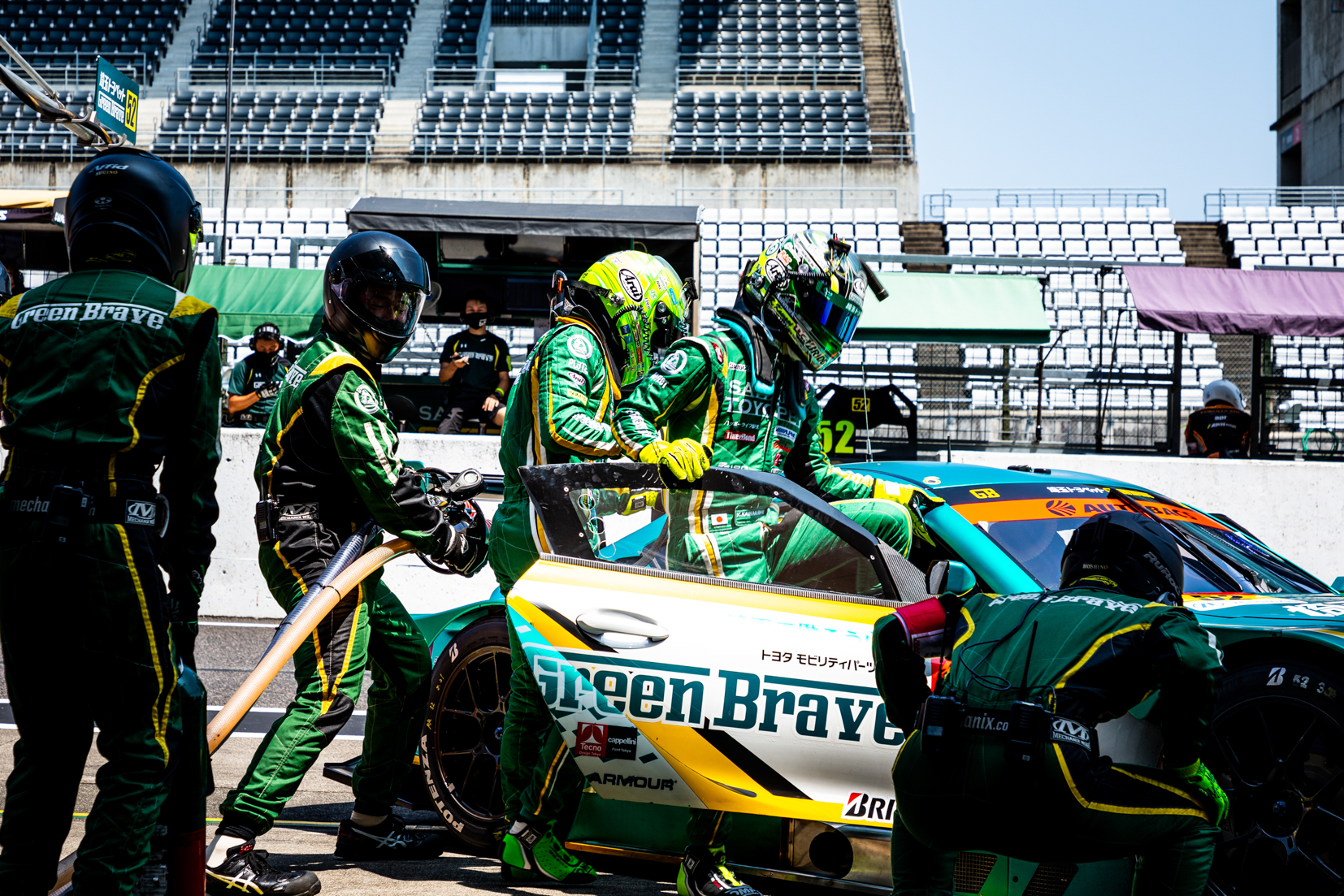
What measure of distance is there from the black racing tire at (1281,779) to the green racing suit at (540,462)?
72.8 inches

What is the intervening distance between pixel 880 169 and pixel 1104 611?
23170 mm

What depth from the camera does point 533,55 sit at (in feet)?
114

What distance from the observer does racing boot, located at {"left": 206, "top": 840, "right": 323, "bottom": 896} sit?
12.3 ft

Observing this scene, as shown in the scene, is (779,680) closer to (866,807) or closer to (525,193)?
(866,807)

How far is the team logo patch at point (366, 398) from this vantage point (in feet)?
13.4

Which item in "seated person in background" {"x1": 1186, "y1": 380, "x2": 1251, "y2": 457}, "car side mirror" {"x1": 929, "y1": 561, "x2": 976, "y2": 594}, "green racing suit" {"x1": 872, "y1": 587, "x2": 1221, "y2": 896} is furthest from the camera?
"seated person in background" {"x1": 1186, "y1": 380, "x2": 1251, "y2": 457}

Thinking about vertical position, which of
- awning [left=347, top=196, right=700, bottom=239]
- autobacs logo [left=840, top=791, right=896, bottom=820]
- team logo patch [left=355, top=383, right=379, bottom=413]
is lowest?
autobacs logo [left=840, top=791, right=896, bottom=820]

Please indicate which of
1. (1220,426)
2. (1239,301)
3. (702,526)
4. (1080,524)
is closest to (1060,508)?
(1080,524)

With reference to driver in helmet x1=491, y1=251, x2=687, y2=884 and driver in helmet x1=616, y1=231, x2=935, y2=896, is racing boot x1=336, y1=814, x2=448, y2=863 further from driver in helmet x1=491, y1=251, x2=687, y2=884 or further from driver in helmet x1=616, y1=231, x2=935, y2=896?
driver in helmet x1=616, y1=231, x2=935, y2=896

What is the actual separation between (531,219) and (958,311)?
14.8ft

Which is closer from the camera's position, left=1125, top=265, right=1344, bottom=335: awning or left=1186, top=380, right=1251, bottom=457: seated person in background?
left=1186, top=380, right=1251, bottom=457: seated person in background

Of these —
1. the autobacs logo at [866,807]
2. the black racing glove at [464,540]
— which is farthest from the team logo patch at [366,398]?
the autobacs logo at [866,807]

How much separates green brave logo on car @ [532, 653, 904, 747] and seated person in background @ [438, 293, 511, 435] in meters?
7.64

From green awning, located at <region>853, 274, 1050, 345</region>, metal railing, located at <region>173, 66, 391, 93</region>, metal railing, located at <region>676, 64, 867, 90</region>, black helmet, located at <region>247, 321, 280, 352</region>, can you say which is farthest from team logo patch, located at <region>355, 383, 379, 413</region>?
metal railing, located at <region>173, 66, 391, 93</region>
